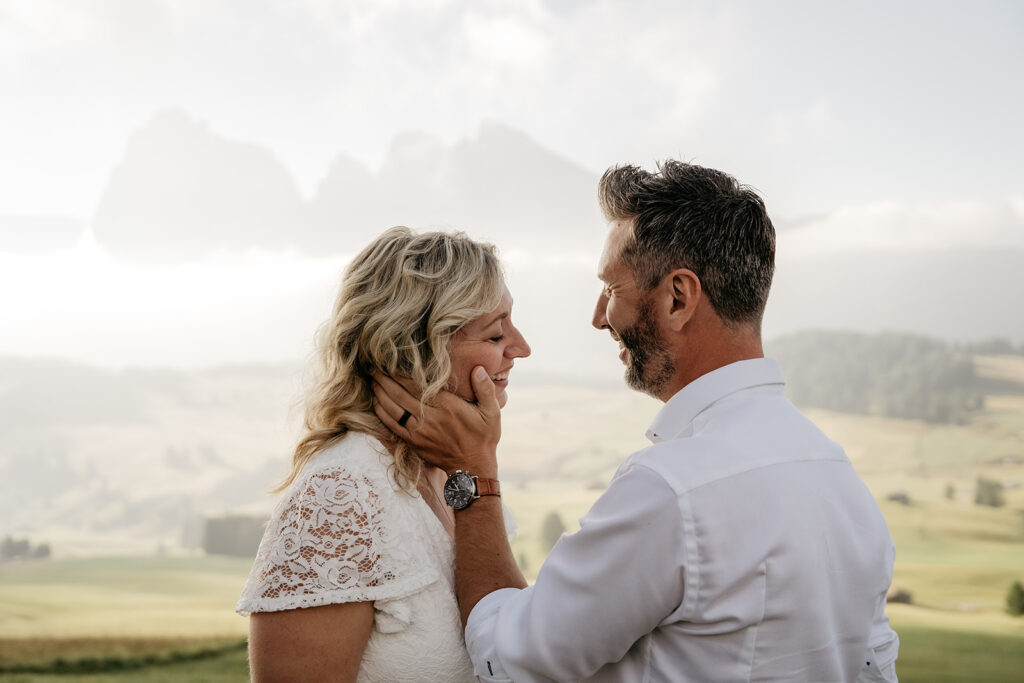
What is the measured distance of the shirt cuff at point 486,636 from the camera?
150 centimetres

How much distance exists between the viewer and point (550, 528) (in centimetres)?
640

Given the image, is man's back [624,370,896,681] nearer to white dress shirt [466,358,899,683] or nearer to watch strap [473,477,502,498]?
white dress shirt [466,358,899,683]

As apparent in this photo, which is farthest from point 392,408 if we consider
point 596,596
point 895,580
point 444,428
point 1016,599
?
point 1016,599

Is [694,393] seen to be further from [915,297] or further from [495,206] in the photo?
[495,206]

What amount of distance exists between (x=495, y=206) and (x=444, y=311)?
6.46 metres

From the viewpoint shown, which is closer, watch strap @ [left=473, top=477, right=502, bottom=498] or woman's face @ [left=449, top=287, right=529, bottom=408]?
watch strap @ [left=473, top=477, right=502, bottom=498]

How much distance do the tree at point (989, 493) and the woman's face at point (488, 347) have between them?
5368 mm

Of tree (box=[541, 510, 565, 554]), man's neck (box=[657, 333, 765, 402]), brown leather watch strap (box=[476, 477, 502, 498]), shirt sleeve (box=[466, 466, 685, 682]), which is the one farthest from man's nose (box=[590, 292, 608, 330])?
tree (box=[541, 510, 565, 554])

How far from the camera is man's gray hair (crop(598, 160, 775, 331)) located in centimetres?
156

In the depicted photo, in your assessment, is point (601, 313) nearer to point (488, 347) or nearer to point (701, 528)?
point (488, 347)

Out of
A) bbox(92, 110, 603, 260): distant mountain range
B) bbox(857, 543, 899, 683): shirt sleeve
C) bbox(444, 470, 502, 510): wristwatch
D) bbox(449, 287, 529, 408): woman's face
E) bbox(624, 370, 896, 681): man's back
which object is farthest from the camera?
bbox(92, 110, 603, 260): distant mountain range

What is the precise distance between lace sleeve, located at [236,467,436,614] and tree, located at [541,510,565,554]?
486cm

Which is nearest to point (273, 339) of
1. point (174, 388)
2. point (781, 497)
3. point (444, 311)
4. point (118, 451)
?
point (174, 388)

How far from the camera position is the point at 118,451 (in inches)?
277
